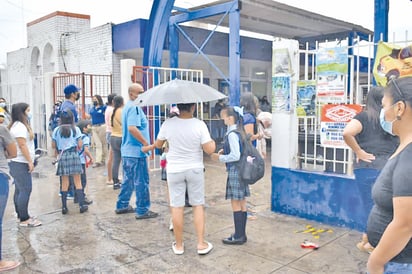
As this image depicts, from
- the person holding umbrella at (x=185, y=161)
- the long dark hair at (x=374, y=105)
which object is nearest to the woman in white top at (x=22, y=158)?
the person holding umbrella at (x=185, y=161)

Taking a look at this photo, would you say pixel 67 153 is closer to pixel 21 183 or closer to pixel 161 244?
A: pixel 21 183

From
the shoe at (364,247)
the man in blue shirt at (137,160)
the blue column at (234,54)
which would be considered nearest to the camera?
the shoe at (364,247)

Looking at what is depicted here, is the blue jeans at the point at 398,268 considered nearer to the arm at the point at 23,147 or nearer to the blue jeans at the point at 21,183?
the arm at the point at 23,147

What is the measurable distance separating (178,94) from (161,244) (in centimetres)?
162

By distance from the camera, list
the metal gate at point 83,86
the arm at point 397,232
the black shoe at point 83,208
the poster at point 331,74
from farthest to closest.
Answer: the metal gate at point 83,86 < the black shoe at point 83,208 < the poster at point 331,74 < the arm at point 397,232

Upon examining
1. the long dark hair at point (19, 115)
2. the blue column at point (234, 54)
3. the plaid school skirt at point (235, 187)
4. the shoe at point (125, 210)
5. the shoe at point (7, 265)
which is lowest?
the shoe at point (7, 265)

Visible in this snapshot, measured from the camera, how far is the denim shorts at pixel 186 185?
3.79 m

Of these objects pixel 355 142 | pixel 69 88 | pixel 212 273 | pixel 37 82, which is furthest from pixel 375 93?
pixel 37 82

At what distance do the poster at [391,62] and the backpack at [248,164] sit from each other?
5.07 ft

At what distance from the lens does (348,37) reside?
38.4 feet

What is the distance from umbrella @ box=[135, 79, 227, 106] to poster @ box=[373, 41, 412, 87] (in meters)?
1.73

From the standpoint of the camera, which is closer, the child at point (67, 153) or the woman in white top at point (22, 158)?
the woman in white top at point (22, 158)

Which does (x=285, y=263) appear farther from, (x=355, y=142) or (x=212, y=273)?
(x=355, y=142)

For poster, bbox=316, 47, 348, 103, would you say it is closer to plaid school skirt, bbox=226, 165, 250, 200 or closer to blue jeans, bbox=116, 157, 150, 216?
plaid school skirt, bbox=226, 165, 250, 200
